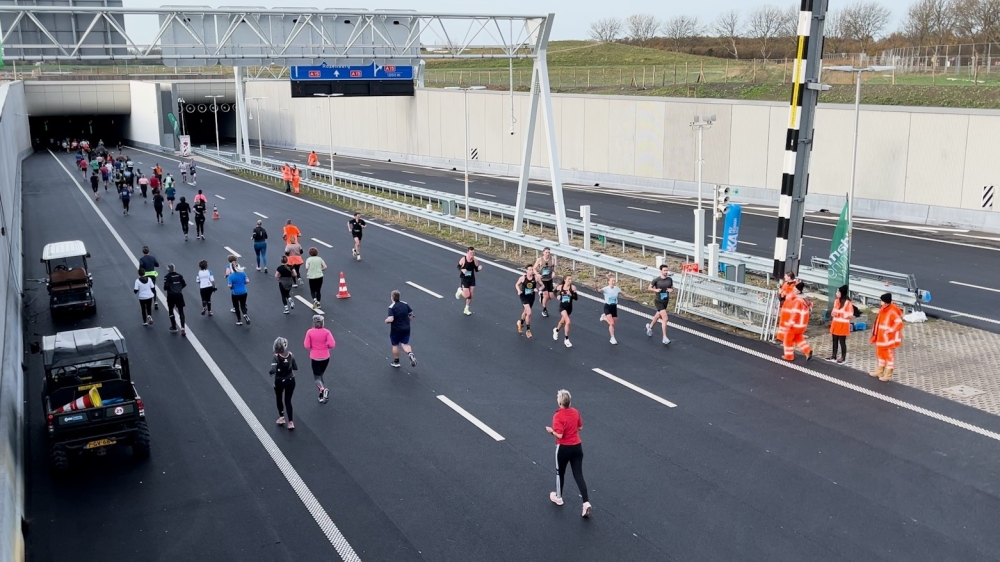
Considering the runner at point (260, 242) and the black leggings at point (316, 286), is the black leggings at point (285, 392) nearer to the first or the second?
the black leggings at point (316, 286)

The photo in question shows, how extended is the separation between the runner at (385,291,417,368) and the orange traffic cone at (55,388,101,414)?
507 centimetres

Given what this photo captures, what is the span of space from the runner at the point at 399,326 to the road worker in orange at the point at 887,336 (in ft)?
26.0

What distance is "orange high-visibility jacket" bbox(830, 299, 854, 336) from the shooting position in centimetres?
1513

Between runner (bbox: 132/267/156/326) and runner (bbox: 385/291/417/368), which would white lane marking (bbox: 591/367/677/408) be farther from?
runner (bbox: 132/267/156/326)

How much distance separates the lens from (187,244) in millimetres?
28188

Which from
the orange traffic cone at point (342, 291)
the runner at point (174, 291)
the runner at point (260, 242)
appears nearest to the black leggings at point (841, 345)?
the orange traffic cone at point (342, 291)

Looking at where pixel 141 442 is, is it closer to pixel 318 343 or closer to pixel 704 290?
pixel 318 343

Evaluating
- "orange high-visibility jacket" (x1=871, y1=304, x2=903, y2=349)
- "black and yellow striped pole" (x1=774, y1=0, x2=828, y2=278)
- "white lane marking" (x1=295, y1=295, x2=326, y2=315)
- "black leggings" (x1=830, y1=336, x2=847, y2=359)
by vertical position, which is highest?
"black and yellow striped pole" (x1=774, y1=0, x2=828, y2=278)

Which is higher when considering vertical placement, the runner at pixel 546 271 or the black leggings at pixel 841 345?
the runner at pixel 546 271

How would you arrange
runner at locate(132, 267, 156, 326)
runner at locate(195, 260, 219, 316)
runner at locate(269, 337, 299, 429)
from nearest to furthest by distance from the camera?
runner at locate(269, 337, 299, 429) → runner at locate(132, 267, 156, 326) → runner at locate(195, 260, 219, 316)

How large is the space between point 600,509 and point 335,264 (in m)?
16.5

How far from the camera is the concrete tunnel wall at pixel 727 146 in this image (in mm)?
30344

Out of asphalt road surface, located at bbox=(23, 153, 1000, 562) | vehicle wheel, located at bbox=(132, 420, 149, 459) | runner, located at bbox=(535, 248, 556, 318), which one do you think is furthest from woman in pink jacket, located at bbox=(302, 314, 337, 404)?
runner, located at bbox=(535, 248, 556, 318)

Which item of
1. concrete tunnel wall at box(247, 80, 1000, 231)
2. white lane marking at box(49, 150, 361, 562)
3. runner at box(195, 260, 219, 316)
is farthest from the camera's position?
concrete tunnel wall at box(247, 80, 1000, 231)
